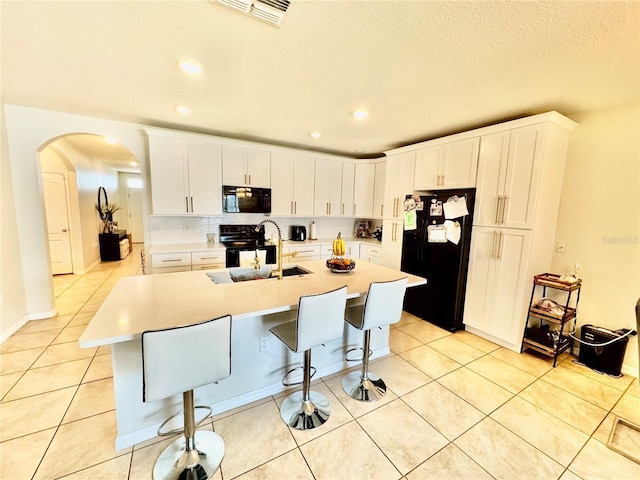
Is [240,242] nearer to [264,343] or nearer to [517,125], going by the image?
[264,343]

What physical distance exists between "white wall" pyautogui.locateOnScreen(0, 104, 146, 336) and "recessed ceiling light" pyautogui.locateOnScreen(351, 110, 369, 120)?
115 inches

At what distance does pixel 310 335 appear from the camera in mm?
1668

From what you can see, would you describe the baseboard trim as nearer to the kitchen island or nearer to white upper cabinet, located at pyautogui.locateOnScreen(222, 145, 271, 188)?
the kitchen island

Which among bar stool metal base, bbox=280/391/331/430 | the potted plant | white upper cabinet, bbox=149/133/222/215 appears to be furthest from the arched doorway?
bar stool metal base, bbox=280/391/331/430

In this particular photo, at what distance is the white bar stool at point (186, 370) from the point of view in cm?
120

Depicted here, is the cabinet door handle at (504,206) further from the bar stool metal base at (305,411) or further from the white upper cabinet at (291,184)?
the white upper cabinet at (291,184)

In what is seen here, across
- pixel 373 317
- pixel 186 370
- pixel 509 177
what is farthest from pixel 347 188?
pixel 186 370

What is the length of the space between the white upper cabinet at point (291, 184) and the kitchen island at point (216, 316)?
199 cm

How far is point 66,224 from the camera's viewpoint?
5.15 m

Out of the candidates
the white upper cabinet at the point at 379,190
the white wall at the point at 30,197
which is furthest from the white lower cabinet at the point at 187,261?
the white upper cabinet at the point at 379,190

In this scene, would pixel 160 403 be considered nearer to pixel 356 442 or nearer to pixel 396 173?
pixel 356 442

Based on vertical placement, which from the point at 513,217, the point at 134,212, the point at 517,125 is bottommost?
the point at 134,212

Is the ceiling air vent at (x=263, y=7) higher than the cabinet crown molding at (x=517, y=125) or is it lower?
higher

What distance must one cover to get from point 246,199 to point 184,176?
2.84 ft
